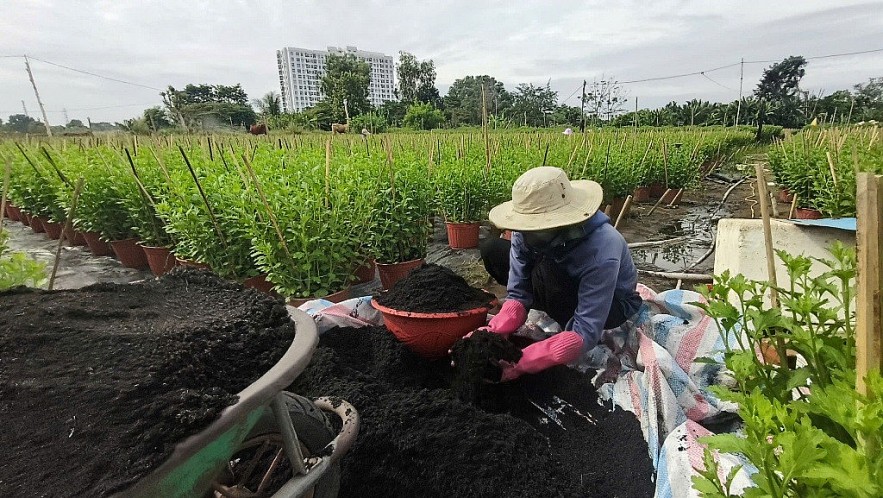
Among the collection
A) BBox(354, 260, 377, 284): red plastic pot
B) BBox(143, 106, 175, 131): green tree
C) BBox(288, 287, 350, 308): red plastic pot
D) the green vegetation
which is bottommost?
BBox(354, 260, 377, 284): red plastic pot

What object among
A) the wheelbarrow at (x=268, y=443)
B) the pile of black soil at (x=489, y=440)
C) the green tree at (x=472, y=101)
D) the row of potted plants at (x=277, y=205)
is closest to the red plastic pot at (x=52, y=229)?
the row of potted plants at (x=277, y=205)

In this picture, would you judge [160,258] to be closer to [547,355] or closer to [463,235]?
[463,235]

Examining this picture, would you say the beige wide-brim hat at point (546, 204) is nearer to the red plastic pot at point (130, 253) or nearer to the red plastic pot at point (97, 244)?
the red plastic pot at point (130, 253)

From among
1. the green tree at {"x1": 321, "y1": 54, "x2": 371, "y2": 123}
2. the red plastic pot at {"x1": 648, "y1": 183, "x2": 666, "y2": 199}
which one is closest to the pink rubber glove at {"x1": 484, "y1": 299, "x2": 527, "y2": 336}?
the red plastic pot at {"x1": 648, "y1": 183, "x2": 666, "y2": 199}

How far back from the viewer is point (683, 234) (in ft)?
24.4

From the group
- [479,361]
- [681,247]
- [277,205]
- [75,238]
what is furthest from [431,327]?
[75,238]

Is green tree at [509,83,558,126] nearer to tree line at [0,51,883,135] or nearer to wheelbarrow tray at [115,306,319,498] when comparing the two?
tree line at [0,51,883,135]

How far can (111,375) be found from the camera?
1051mm

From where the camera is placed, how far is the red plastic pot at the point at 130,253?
547 cm

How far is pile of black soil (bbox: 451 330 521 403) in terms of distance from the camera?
2.06m

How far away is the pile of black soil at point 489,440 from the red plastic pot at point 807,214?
5.90 metres

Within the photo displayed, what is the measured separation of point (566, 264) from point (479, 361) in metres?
0.69

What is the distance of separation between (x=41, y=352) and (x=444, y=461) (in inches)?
50.0

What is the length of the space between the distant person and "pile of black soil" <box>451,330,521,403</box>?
0.06 m
